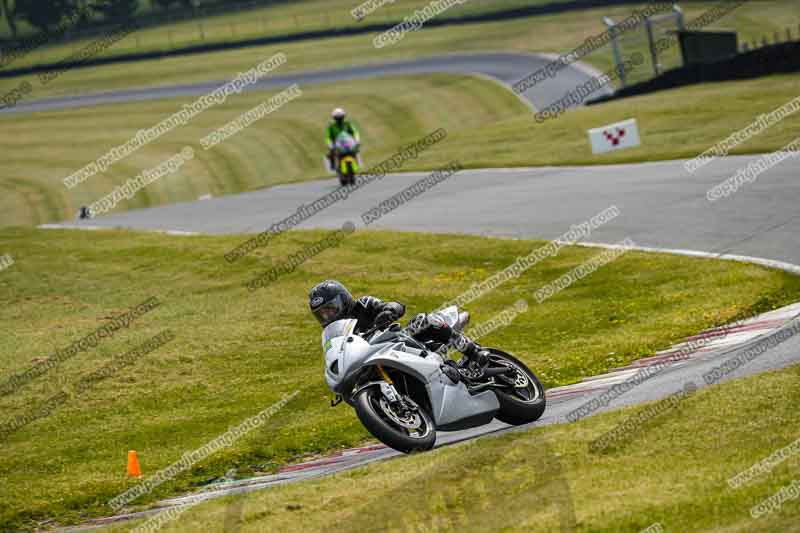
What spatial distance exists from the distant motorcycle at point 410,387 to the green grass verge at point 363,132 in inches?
737

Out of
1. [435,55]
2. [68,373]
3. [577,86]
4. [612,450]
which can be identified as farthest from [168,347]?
[435,55]

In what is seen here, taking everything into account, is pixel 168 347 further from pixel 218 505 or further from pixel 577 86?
pixel 577 86

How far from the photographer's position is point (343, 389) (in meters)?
9.79

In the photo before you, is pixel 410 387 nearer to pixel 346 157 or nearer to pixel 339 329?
pixel 339 329

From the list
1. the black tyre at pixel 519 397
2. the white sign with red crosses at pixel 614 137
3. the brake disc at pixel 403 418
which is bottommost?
the white sign with red crosses at pixel 614 137

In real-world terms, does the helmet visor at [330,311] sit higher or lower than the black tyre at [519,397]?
higher

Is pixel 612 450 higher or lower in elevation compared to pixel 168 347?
higher

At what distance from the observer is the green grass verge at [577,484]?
282 inches

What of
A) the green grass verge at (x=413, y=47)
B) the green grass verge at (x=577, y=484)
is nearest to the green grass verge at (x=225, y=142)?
the green grass verge at (x=413, y=47)

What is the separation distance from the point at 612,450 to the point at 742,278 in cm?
846

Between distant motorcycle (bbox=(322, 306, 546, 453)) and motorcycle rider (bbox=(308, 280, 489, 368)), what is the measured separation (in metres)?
0.09

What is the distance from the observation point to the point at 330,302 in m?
10.0

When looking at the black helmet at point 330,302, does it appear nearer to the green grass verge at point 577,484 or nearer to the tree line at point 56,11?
the green grass verge at point 577,484

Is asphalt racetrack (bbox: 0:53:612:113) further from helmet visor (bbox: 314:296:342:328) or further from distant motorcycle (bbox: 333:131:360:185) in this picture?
helmet visor (bbox: 314:296:342:328)
